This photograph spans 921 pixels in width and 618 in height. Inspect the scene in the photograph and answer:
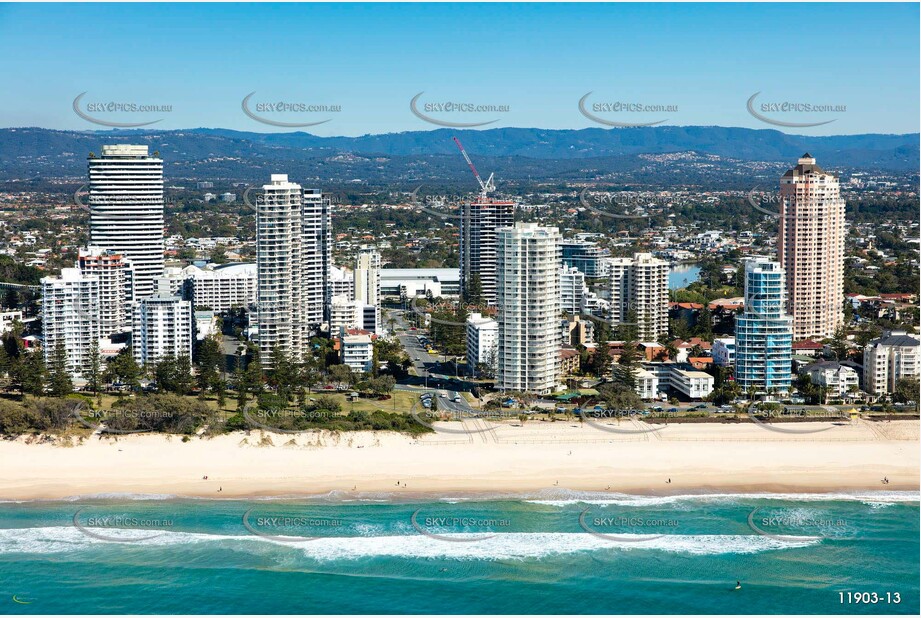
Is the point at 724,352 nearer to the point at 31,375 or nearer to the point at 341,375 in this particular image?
the point at 341,375

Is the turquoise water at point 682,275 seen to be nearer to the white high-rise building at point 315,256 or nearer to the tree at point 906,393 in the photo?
the white high-rise building at point 315,256

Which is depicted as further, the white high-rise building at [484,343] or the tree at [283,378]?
the white high-rise building at [484,343]

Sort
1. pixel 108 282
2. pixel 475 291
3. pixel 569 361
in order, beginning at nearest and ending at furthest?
1. pixel 569 361
2. pixel 108 282
3. pixel 475 291

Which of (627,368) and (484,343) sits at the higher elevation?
(484,343)

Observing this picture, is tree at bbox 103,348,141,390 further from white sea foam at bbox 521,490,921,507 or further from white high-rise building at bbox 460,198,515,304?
white high-rise building at bbox 460,198,515,304

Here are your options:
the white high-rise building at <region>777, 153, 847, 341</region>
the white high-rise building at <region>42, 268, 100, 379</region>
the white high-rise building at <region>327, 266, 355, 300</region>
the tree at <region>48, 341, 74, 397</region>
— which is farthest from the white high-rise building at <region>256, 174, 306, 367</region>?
the white high-rise building at <region>777, 153, 847, 341</region>

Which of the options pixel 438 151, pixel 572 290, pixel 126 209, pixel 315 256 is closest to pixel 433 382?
pixel 315 256

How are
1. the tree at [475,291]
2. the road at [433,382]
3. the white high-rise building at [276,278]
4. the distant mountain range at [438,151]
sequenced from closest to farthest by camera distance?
the road at [433,382], the white high-rise building at [276,278], the tree at [475,291], the distant mountain range at [438,151]

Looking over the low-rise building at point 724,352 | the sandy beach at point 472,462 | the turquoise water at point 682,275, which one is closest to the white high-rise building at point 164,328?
the sandy beach at point 472,462
